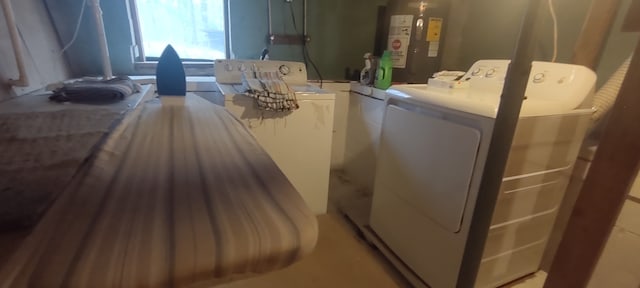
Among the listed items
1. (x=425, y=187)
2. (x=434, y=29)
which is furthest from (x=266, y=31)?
(x=425, y=187)

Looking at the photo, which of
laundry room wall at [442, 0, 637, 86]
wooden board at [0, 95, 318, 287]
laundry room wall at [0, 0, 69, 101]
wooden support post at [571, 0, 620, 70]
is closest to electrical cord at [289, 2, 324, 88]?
laundry room wall at [442, 0, 637, 86]

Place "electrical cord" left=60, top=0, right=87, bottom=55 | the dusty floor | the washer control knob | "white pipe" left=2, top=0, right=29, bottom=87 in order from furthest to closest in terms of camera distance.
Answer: the washer control knob → "electrical cord" left=60, top=0, right=87, bottom=55 → the dusty floor → "white pipe" left=2, top=0, right=29, bottom=87

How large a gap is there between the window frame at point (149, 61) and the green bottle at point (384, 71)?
1.17 m

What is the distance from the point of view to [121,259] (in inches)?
11.3

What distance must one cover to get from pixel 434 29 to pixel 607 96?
1040mm

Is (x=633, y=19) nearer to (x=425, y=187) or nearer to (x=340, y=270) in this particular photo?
(x=425, y=187)

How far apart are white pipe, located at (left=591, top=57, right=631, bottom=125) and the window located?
228 centimetres

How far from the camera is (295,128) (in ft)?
5.71

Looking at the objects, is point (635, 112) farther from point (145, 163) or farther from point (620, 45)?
point (145, 163)

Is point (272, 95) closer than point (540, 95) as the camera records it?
No

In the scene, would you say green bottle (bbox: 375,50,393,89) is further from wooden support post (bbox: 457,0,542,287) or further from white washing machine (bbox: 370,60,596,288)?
wooden support post (bbox: 457,0,542,287)

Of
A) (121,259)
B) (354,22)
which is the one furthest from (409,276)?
(354,22)

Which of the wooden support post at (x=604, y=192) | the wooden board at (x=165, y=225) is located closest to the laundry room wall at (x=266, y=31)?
the wooden board at (x=165, y=225)

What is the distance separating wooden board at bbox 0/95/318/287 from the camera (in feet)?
0.91
